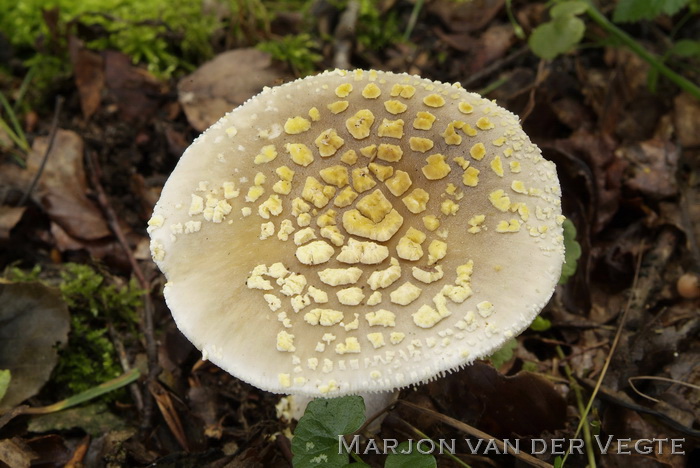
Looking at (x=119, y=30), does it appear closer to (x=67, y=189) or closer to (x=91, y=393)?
(x=67, y=189)

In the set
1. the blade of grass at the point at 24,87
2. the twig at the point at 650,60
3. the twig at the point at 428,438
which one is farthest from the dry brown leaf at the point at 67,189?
the twig at the point at 650,60

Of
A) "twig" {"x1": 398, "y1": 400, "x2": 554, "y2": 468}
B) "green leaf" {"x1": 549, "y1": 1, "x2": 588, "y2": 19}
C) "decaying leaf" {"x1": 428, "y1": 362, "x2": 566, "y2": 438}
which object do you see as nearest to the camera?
"twig" {"x1": 398, "y1": 400, "x2": 554, "y2": 468}

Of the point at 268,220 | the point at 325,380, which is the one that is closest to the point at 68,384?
the point at 268,220

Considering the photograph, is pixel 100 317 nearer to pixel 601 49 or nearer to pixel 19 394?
pixel 19 394

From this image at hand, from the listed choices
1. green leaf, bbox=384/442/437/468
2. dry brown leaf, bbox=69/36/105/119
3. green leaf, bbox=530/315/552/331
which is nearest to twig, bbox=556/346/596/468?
green leaf, bbox=530/315/552/331

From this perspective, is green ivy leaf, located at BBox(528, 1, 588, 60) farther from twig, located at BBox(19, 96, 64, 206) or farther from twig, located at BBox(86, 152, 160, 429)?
twig, located at BBox(19, 96, 64, 206)

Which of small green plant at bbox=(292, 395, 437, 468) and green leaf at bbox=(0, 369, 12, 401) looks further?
green leaf at bbox=(0, 369, 12, 401)

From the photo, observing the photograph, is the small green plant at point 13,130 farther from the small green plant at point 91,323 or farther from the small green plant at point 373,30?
the small green plant at point 373,30
